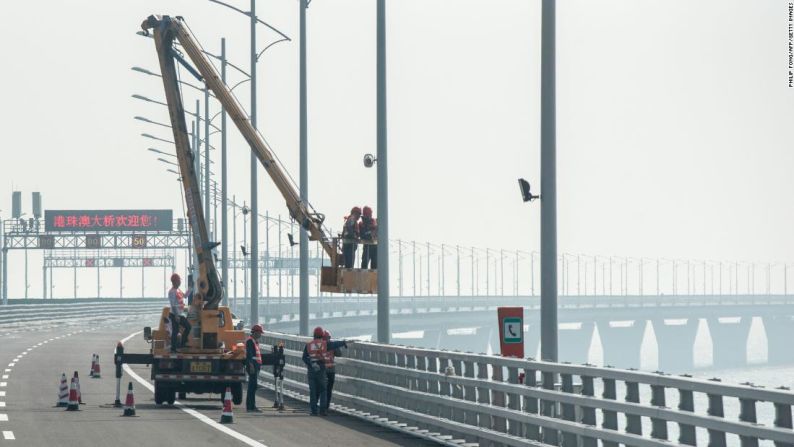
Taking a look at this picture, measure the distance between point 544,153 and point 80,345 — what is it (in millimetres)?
44836

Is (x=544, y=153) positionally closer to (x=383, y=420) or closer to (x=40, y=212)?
(x=383, y=420)

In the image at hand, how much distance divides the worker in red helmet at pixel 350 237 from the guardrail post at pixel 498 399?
10.8m

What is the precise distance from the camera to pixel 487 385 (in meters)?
21.6

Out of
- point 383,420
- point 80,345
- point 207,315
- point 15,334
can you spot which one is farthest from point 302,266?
point 15,334

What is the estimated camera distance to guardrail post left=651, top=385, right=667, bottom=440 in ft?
52.5

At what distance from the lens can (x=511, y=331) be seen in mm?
21609

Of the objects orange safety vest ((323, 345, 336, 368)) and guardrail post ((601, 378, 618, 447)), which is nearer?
guardrail post ((601, 378, 618, 447))

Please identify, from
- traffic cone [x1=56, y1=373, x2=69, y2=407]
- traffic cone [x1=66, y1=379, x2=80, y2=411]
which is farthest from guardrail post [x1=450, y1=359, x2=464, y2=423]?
traffic cone [x1=56, y1=373, x2=69, y2=407]

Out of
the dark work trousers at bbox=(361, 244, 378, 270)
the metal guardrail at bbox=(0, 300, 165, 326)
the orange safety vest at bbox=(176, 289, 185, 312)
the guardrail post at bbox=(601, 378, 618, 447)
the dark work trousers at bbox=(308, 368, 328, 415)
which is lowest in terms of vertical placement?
the metal guardrail at bbox=(0, 300, 165, 326)

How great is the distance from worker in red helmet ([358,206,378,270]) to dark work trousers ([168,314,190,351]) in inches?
138

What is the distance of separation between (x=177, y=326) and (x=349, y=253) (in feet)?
11.4

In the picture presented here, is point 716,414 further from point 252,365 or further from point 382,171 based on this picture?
point 382,171

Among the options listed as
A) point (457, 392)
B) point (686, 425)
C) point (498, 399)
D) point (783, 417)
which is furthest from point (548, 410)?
point (783, 417)

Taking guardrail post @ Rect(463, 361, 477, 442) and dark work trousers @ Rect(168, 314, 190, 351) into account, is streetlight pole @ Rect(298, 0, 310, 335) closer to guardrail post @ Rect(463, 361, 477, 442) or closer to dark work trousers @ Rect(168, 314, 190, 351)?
dark work trousers @ Rect(168, 314, 190, 351)
